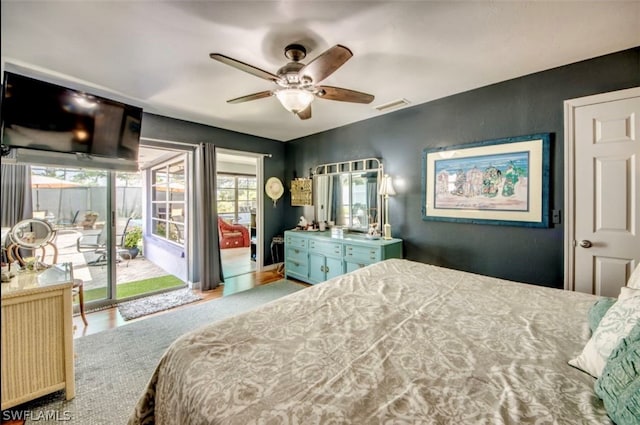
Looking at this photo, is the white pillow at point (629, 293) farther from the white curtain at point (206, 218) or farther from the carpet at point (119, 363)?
the white curtain at point (206, 218)

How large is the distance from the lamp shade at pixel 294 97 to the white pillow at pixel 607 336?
212 centimetres

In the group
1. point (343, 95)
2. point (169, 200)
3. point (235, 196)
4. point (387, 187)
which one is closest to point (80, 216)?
point (343, 95)

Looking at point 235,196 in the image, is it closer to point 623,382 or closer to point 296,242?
point 296,242

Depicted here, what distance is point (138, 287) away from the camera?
4.10 m

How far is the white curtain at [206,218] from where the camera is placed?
392 cm

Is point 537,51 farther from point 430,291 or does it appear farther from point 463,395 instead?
point 463,395

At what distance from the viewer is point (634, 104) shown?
2145 millimetres

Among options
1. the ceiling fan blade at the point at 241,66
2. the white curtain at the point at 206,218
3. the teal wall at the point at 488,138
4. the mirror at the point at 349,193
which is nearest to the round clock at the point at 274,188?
the mirror at the point at 349,193

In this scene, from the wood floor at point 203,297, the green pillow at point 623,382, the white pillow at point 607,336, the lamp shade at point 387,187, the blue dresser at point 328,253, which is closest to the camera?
the green pillow at point 623,382

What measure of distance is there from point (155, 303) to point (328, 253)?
87.0 inches

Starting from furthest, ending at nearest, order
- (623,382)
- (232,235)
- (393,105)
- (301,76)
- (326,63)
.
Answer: (232,235)
(393,105)
(301,76)
(326,63)
(623,382)

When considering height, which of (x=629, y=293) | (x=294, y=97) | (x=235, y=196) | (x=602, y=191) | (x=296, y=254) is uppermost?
(x=294, y=97)

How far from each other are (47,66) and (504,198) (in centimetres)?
421

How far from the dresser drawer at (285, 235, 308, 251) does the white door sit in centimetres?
289
